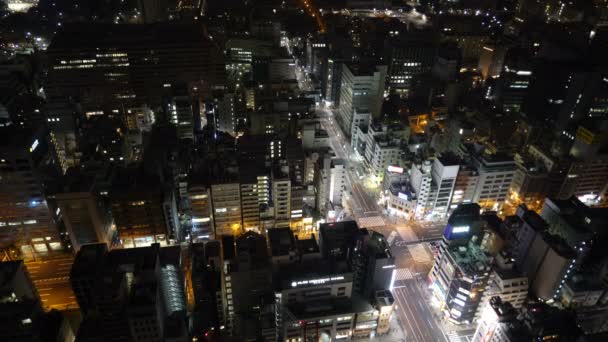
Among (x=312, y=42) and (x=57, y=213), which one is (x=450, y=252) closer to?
(x=57, y=213)

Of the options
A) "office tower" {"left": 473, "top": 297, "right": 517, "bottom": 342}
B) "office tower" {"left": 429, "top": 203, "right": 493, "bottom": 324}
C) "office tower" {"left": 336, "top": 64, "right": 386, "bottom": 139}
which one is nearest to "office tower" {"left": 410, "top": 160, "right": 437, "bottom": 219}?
"office tower" {"left": 429, "top": 203, "right": 493, "bottom": 324}

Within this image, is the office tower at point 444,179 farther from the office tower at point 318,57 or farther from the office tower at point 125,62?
the office tower at point 125,62

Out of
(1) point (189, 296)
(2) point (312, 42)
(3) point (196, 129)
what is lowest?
(1) point (189, 296)

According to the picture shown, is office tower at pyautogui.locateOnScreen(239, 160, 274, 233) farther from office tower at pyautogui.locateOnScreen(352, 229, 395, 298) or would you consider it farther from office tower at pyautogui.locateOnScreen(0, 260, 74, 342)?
office tower at pyautogui.locateOnScreen(0, 260, 74, 342)

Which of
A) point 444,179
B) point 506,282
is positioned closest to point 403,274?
point 506,282

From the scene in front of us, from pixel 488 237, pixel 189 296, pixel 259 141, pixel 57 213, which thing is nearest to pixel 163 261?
pixel 189 296

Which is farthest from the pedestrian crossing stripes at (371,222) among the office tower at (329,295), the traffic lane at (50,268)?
the traffic lane at (50,268)
